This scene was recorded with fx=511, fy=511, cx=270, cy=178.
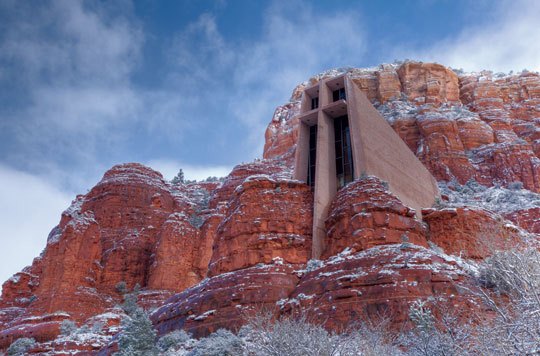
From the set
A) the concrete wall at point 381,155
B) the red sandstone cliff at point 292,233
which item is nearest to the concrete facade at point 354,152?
the concrete wall at point 381,155

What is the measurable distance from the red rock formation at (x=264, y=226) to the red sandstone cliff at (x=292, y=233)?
91mm

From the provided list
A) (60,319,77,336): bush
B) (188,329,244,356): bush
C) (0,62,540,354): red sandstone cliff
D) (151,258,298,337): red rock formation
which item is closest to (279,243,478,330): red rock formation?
(0,62,540,354): red sandstone cliff

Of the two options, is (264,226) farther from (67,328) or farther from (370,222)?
(67,328)

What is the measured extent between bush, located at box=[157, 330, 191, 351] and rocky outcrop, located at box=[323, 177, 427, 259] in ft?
31.9

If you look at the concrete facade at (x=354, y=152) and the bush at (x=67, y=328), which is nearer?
the concrete facade at (x=354, y=152)

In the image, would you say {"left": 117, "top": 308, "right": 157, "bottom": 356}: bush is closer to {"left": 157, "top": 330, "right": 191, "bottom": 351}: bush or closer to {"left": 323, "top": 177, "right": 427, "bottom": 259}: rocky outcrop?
{"left": 157, "top": 330, "right": 191, "bottom": 351}: bush

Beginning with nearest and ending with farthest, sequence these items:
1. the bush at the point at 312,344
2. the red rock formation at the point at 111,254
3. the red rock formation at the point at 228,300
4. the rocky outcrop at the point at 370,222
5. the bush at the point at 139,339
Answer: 1. the bush at the point at 312,344
2. the bush at the point at 139,339
3. the red rock formation at the point at 228,300
4. the rocky outcrop at the point at 370,222
5. the red rock formation at the point at 111,254

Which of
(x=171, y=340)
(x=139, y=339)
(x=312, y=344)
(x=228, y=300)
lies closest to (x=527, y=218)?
(x=228, y=300)

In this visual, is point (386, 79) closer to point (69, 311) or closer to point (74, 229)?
point (74, 229)

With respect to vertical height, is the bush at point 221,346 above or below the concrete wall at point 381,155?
below

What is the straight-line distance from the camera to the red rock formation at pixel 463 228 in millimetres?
33062

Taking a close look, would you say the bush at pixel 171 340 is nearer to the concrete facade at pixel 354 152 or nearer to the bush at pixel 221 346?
the bush at pixel 221 346

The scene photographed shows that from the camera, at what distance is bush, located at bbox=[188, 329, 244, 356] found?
2015cm

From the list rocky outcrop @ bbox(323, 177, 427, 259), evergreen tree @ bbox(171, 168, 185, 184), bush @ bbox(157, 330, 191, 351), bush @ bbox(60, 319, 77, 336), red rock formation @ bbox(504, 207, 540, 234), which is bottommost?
bush @ bbox(157, 330, 191, 351)
